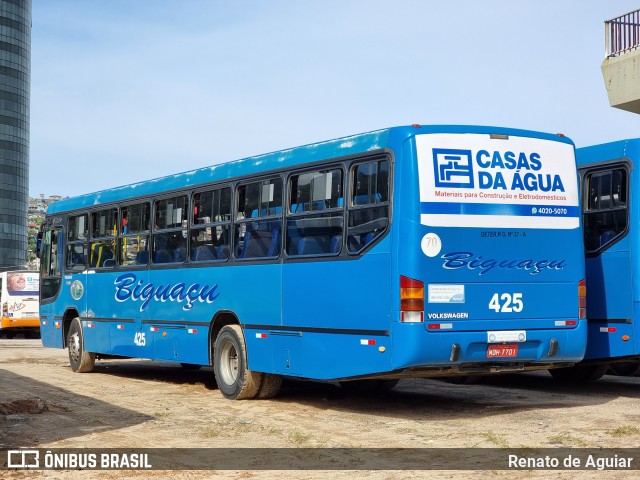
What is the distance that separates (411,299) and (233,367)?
4072 millimetres

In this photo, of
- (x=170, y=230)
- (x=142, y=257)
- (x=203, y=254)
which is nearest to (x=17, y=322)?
→ (x=142, y=257)

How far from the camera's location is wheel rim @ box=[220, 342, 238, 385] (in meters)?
14.8

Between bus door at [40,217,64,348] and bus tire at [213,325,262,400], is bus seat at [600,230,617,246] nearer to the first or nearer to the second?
bus tire at [213,325,262,400]

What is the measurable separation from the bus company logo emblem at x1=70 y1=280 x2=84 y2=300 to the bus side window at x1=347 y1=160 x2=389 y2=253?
28.6ft

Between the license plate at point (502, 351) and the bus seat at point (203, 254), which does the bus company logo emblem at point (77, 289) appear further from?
the license plate at point (502, 351)

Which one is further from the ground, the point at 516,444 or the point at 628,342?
the point at 628,342

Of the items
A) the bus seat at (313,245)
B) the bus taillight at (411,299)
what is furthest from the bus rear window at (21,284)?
the bus taillight at (411,299)

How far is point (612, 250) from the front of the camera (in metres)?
14.3

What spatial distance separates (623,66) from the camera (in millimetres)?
23906

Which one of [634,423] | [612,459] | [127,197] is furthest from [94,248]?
[612,459]

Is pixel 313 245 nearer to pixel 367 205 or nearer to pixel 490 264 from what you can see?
pixel 367 205

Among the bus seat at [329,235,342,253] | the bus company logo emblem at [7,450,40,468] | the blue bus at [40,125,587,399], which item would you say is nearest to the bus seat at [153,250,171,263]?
the blue bus at [40,125,587,399]

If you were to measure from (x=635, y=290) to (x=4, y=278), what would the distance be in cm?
2960

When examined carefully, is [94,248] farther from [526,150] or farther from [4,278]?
[4,278]
